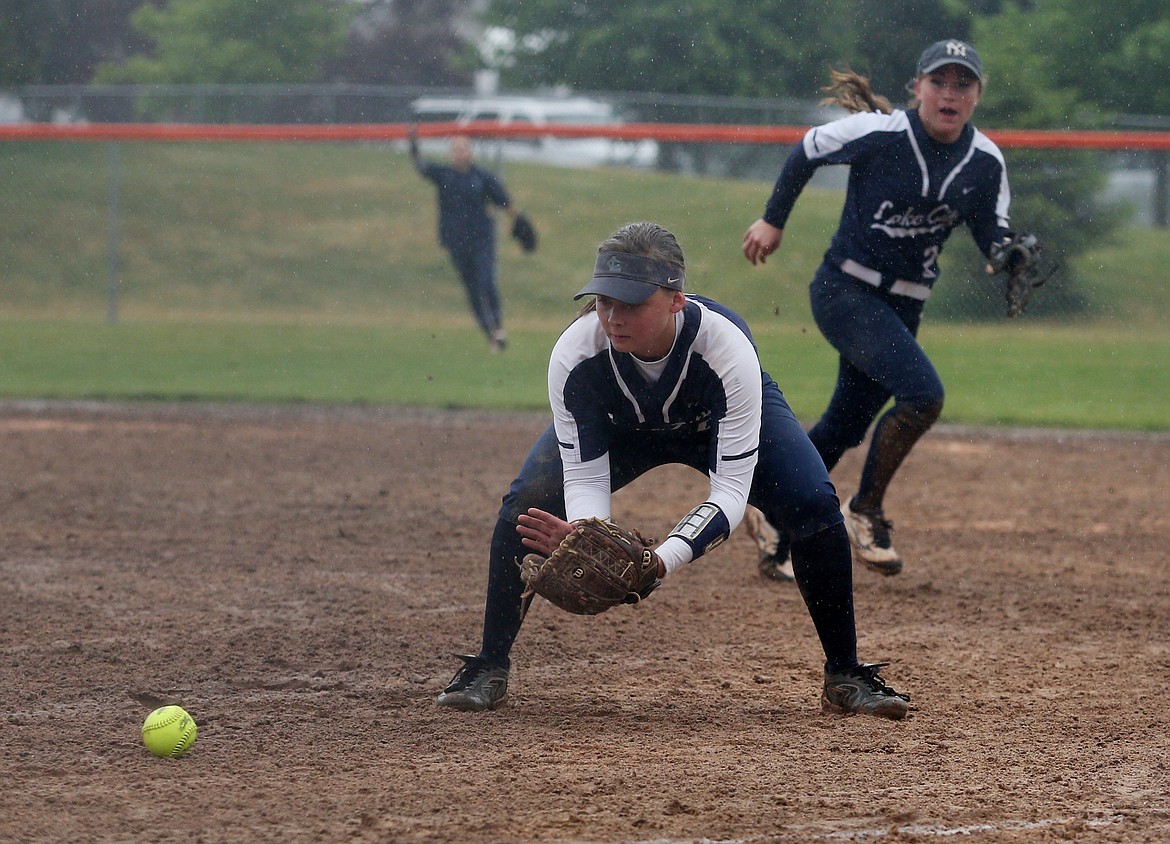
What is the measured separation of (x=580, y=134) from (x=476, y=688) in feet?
23.9

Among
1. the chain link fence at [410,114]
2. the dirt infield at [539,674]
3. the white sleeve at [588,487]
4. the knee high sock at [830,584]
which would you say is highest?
the chain link fence at [410,114]

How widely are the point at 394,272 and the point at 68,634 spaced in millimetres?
8449

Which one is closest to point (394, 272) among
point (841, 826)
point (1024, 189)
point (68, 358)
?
point (68, 358)

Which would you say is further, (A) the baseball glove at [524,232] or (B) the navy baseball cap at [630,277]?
(A) the baseball glove at [524,232]

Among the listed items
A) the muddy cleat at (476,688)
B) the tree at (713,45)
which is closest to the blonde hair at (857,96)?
the muddy cleat at (476,688)

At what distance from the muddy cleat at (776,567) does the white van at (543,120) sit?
5949 millimetres

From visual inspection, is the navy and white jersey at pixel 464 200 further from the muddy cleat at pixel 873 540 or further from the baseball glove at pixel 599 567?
the baseball glove at pixel 599 567

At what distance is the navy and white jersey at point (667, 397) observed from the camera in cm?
352

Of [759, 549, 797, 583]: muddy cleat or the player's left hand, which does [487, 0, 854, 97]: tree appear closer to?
[759, 549, 797, 583]: muddy cleat

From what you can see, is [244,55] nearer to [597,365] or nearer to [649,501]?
[649,501]

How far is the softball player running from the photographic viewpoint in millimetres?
4922

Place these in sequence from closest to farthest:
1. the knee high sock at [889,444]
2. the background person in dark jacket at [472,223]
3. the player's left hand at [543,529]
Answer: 1. the player's left hand at [543,529]
2. the knee high sock at [889,444]
3. the background person in dark jacket at [472,223]

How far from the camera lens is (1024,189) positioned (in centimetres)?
923

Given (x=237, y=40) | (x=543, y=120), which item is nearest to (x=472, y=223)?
(x=543, y=120)
